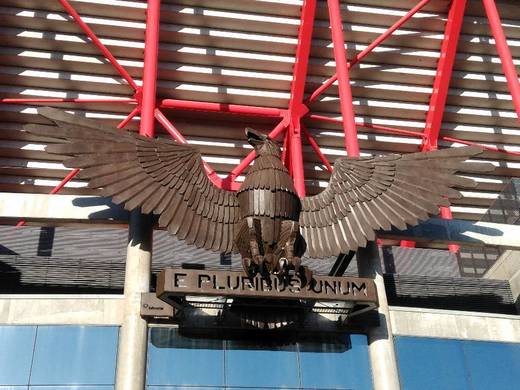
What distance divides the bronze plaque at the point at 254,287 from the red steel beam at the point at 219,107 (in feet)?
35.9

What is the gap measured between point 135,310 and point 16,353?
97.9 inches

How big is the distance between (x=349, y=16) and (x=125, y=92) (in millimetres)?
8445

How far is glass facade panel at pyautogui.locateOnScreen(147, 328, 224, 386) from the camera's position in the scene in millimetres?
12633

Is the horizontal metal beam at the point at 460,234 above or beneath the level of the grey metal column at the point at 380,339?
above

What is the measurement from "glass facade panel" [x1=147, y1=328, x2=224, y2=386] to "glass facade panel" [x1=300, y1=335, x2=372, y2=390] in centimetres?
184

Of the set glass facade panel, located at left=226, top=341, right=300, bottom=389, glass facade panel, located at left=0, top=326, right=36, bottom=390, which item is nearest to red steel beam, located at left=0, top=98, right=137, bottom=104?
glass facade panel, located at left=0, top=326, right=36, bottom=390

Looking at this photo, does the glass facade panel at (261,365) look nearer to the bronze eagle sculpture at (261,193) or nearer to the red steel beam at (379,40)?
the bronze eagle sculpture at (261,193)

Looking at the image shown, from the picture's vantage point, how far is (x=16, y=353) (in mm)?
12586

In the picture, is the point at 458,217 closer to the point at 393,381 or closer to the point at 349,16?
the point at 349,16

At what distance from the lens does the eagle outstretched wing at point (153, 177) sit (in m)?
12.5

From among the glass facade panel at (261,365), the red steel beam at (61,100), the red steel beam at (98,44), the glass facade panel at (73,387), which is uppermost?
the red steel beam at (98,44)

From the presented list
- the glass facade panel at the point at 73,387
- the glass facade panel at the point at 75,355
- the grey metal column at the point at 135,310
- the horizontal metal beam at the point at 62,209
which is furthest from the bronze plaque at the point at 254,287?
the horizontal metal beam at the point at 62,209

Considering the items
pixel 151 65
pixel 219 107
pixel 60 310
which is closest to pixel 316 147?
pixel 219 107

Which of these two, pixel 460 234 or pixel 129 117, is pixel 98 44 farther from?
pixel 460 234
